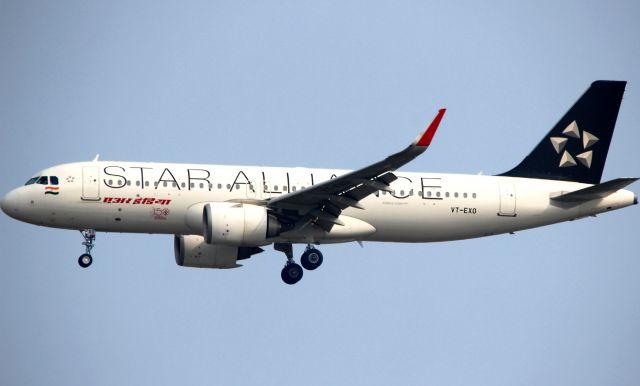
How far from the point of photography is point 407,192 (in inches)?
2226

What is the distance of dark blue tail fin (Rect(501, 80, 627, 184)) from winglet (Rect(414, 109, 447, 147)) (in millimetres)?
13934

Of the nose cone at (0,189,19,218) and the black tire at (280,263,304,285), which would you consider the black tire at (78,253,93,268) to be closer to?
the nose cone at (0,189,19,218)

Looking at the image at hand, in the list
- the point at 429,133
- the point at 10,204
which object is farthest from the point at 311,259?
the point at 10,204

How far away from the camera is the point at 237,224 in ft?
173

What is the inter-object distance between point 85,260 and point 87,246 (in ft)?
2.00

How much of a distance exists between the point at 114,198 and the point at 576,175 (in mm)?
21617

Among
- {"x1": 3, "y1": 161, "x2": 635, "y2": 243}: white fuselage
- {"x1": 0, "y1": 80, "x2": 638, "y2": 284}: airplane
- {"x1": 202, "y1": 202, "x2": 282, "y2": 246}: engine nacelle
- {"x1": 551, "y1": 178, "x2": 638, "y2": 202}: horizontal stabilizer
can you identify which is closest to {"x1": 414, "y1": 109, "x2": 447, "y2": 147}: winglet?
{"x1": 0, "y1": 80, "x2": 638, "y2": 284}: airplane

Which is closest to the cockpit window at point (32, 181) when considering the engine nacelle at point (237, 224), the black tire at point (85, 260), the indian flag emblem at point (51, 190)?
the indian flag emblem at point (51, 190)

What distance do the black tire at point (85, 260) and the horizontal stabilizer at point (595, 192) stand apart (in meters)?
20.9

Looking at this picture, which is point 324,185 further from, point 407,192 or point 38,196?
point 38,196

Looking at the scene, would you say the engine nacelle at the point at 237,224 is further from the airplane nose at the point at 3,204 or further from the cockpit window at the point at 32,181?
the airplane nose at the point at 3,204

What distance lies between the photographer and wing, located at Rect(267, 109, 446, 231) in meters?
50.1

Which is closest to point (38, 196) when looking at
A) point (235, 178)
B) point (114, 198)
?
point (114, 198)

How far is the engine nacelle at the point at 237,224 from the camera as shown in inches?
2071
